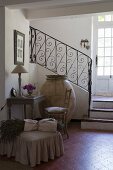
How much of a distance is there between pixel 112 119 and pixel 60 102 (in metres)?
1.39

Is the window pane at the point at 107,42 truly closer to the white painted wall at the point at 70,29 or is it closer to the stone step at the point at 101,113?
the white painted wall at the point at 70,29

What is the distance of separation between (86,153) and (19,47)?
8.58 ft

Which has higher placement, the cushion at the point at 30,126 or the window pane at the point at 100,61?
the window pane at the point at 100,61

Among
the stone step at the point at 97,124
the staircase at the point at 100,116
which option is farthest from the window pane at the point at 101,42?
the stone step at the point at 97,124

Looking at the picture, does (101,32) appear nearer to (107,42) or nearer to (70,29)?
(107,42)

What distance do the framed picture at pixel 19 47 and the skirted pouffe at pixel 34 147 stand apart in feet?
5.95

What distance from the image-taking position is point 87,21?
7340 mm

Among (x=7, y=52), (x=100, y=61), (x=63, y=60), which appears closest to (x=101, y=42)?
(x=100, y=61)

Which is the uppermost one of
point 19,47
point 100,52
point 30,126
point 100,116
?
point 100,52

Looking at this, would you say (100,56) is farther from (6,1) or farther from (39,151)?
(39,151)

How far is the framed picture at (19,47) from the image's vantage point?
4859 mm

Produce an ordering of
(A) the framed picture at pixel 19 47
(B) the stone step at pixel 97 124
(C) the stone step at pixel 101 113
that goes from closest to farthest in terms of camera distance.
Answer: (A) the framed picture at pixel 19 47 → (B) the stone step at pixel 97 124 → (C) the stone step at pixel 101 113

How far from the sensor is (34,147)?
3.45 metres

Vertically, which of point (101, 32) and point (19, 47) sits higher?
point (101, 32)
